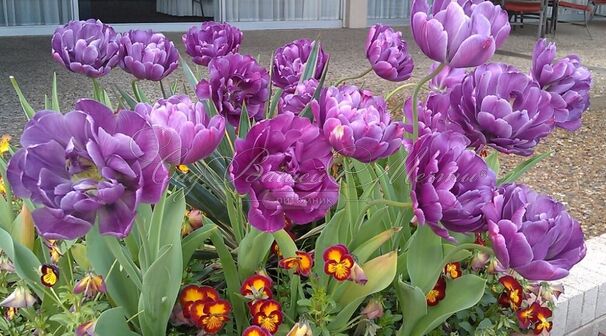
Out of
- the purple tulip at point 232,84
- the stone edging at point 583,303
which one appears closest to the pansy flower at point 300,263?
the purple tulip at point 232,84

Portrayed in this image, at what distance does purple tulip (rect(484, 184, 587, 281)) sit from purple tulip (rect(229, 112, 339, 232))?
10.1 inches

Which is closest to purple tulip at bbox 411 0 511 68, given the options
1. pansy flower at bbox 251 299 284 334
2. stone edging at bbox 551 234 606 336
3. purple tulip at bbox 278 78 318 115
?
purple tulip at bbox 278 78 318 115

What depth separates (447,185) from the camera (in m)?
1.04

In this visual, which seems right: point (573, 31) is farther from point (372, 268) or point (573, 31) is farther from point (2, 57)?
point (372, 268)

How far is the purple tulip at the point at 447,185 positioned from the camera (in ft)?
3.40

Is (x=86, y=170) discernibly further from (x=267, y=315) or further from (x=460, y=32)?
(x=460, y=32)

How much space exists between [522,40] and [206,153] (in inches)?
389

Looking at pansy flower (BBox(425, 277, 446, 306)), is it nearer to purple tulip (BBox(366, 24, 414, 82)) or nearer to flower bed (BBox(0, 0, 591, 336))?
flower bed (BBox(0, 0, 591, 336))

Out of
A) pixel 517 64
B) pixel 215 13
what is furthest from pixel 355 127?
pixel 215 13

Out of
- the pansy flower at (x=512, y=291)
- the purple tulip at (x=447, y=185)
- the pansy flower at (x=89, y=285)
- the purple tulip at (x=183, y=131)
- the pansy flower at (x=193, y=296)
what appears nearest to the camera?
the purple tulip at (x=183, y=131)

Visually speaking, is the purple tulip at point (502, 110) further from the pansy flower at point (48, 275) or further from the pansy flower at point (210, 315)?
the pansy flower at point (48, 275)

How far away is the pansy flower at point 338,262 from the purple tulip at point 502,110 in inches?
12.6

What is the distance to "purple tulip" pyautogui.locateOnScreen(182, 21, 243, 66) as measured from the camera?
171 cm

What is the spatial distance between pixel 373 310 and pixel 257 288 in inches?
8.8
